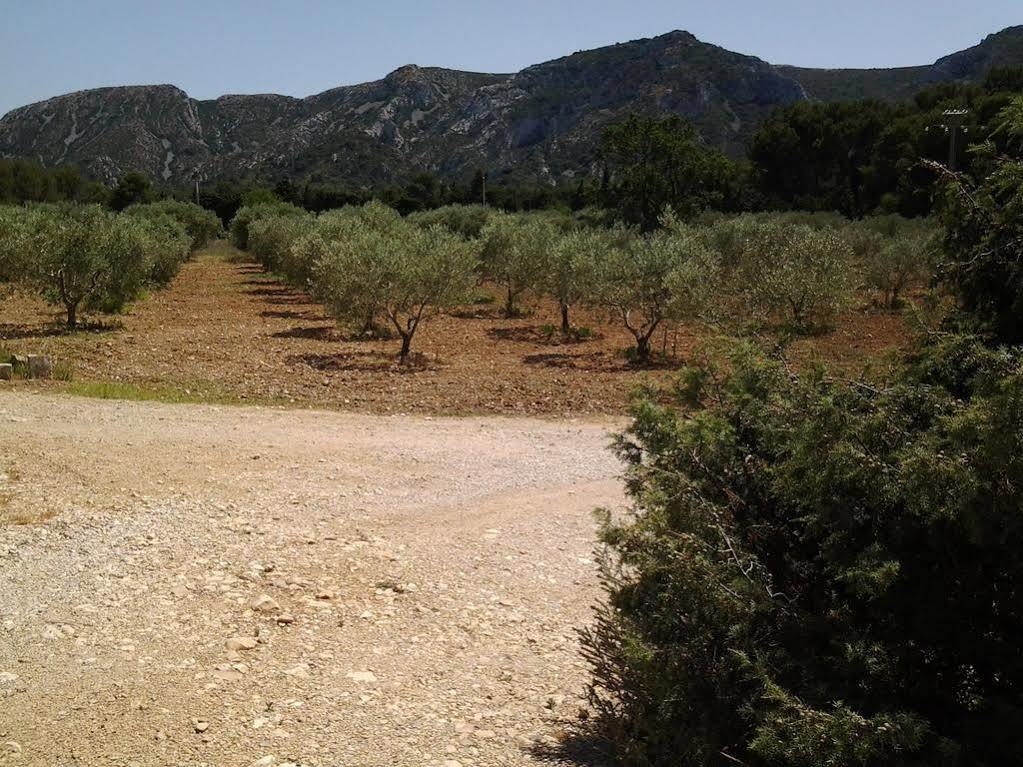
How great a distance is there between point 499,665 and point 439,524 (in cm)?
240

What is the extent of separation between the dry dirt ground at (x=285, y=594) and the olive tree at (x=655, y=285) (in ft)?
22.6

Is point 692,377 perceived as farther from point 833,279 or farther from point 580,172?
point 580,172

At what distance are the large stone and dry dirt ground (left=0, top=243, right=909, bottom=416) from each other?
0.54 meters

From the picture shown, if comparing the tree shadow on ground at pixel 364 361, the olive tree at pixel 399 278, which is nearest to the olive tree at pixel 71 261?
the olive tree at pixel 399 278

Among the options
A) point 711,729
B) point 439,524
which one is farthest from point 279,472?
point 711,729

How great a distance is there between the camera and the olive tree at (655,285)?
16.1m

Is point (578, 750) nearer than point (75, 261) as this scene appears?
Yes

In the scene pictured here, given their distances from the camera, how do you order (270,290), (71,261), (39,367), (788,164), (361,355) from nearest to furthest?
(39,367) < (361,355) < (71,261) < (270,290) < (788,164)

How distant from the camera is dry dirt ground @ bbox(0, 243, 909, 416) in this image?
42.4 ft

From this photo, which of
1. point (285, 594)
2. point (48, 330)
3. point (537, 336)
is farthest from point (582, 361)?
point (285, 594)

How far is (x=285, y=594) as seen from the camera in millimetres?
5809

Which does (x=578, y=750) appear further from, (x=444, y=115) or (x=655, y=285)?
(x=444, y=115)

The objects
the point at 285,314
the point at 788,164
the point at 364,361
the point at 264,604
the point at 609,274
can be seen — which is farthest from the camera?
the point at 788,164

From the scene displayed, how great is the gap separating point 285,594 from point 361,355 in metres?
11.3
